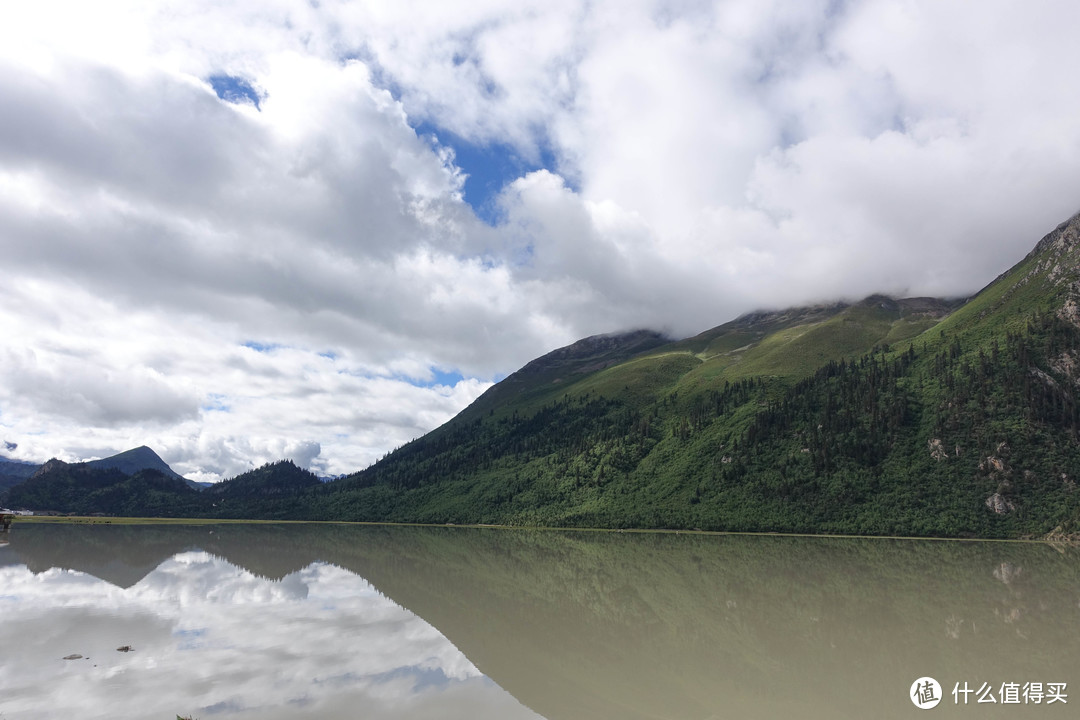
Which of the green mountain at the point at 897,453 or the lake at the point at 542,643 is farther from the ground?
the green mountain at the point at 897,453

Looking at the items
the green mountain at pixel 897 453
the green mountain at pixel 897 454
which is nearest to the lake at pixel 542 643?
the green mountain at pixel 897 453

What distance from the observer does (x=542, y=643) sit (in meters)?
31.2

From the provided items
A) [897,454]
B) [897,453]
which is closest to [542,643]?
[897,454]

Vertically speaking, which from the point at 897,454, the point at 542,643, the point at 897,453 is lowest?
the point at 542,643

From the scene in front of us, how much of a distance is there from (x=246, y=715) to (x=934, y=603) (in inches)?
1768

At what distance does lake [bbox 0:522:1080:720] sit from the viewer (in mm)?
21656

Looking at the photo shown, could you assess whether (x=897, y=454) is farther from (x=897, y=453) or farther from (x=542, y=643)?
(x=542, y=643)

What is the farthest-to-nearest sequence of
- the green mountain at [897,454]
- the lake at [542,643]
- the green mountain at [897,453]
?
the green mountain at [897,453] → the green mountain at [897,454] → the lake at [542,643]

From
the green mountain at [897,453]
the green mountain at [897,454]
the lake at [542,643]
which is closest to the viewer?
the lake at [542,643]

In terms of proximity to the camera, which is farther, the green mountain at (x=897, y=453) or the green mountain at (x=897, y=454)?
the green mountain at (x=897, y=453)

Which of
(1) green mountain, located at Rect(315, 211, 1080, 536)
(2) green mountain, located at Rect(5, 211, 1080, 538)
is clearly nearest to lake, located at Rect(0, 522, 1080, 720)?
(1) green mountain, located at Rect(315, 211, 1080, 536)

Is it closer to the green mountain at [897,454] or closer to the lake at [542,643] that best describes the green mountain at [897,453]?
the green mountain at [897,454]

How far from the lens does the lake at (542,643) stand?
71.1ft

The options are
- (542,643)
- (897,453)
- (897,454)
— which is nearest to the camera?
(542,643)
